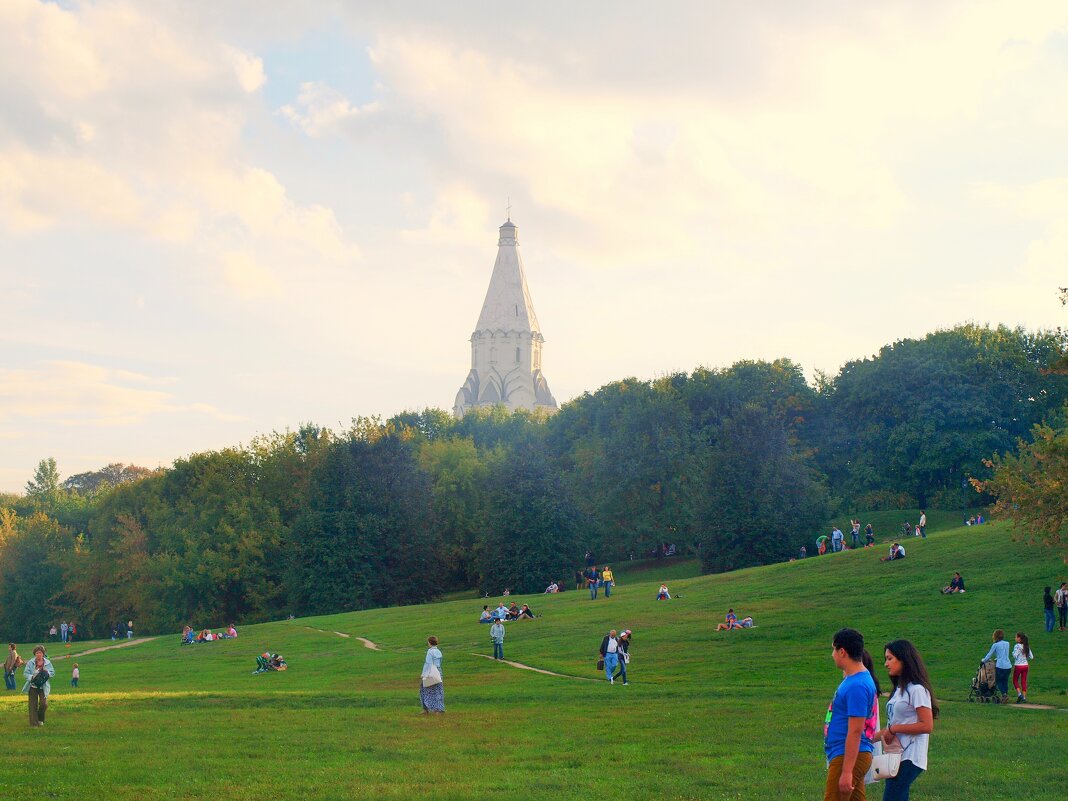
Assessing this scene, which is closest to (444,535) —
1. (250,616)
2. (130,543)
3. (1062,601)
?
(250,616)

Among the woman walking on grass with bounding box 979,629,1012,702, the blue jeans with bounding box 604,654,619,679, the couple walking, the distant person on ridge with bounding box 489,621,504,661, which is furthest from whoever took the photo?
the distant person on ridge with bounding box 489,621,504,661

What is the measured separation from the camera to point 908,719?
11.1m

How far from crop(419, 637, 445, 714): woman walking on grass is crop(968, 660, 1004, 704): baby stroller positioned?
13.4 m

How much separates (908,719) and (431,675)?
53.3ft

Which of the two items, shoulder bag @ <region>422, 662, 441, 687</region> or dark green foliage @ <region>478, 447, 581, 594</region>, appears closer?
shoulder bag @ <region>422, 662, 441, 687</region>

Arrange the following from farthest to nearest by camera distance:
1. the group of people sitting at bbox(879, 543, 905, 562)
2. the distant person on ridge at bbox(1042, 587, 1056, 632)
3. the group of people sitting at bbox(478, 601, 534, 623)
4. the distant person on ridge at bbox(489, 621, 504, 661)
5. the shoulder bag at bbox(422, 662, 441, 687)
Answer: the group of people sitting at bbox(478, 601, 534, 623), the group of people sitting at bbox(879, 543, 905, 562), the distant person on ridge at bbox(489, 621, 504, 661), the distant person on ridge at bbox(1042, 587, 1056, 632), the shoulder bag at bbox(422, 662, 441, 687)

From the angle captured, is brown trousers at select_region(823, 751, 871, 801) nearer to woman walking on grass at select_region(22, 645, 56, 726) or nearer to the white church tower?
woman walking on grass at select_region(22, 645, 56, 726)

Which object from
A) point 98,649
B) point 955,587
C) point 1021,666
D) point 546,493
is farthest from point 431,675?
point 546,493

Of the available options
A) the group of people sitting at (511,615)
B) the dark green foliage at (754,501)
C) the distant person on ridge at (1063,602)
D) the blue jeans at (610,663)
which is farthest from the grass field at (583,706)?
the dark green foliage at (754,501)

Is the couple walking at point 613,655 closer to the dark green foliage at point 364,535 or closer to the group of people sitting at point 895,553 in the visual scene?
the group of people sitting at point 895,553

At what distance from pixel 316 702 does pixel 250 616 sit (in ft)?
193

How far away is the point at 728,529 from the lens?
7444 centimetres

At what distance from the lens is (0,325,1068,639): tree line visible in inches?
3108

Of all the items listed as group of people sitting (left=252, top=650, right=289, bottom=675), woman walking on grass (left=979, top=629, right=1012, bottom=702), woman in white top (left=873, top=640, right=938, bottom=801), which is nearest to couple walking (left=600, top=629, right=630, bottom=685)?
woman walking on grass (left=979, top=629, right=1012, bottom=702)
